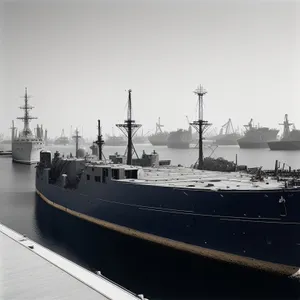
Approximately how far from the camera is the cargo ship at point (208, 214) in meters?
14.5

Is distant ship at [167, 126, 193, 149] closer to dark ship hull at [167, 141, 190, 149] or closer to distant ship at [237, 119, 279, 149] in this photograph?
dark ship hull at [167, 141, 190, 149]

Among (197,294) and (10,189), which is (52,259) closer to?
(197,294)

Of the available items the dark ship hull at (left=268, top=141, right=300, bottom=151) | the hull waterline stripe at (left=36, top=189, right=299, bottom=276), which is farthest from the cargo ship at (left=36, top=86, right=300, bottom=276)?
the dark ship hull at (left=268, top=141, right=300, bottom=151)

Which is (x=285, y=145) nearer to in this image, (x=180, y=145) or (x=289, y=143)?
(x=289, y=143)

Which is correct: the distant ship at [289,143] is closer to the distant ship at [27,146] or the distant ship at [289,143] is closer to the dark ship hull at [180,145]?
the dark ship hull at [180,145]

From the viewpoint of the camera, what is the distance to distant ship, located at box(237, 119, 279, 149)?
136 meters

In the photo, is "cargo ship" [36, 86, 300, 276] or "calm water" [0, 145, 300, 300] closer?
"calm water" [0, 145, 300, 300]

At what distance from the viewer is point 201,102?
1227 inches

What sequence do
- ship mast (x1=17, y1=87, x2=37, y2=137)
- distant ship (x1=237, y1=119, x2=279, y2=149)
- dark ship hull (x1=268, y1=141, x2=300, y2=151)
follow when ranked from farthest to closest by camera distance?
distant ship (x1=237, y1=119, x2=279, y2=149) → dark ship hull (x1=268, y1=141, x2=300, y2=151) → ship mast (x1=17, y1=87, x2=37, y2=137)

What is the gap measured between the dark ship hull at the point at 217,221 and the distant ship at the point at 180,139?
473 feet

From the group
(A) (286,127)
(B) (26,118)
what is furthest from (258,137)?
(B) (26,118)

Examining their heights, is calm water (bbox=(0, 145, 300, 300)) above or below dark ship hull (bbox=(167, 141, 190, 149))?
below

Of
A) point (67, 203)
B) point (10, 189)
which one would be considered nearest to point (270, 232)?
point (67, 203)

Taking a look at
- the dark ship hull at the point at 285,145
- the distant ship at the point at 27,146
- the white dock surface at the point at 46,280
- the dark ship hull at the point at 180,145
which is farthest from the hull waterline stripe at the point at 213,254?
the dark ship hull at the point at 180,145
